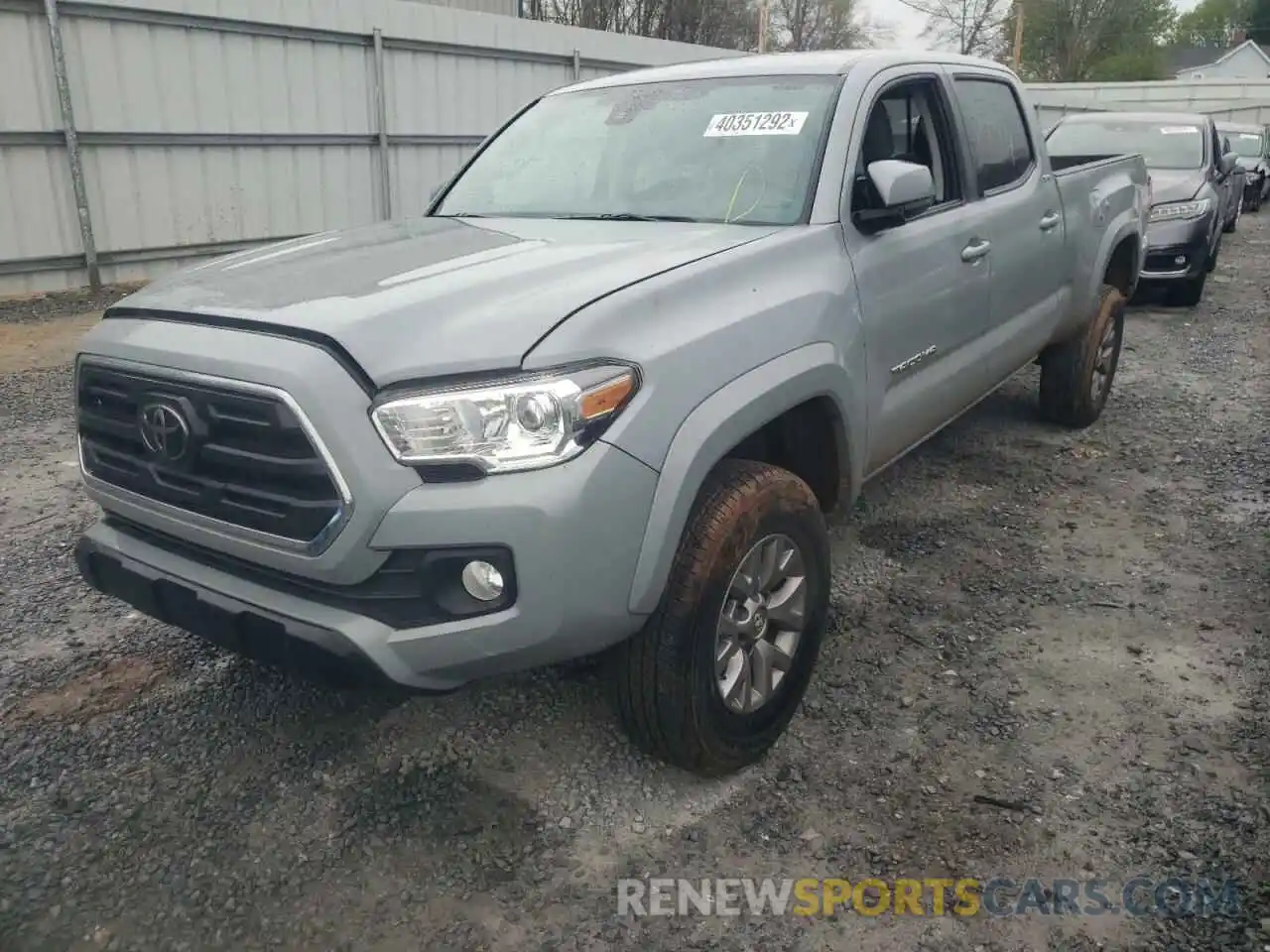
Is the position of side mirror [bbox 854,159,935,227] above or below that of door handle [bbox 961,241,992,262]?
above

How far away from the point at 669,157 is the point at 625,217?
1.09 feet

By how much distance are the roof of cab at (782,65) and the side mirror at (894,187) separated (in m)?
0.56

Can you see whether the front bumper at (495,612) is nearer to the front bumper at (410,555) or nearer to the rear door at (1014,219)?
the front bumper at (410,555)

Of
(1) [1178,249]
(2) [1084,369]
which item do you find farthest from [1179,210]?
(2) [1084,369]

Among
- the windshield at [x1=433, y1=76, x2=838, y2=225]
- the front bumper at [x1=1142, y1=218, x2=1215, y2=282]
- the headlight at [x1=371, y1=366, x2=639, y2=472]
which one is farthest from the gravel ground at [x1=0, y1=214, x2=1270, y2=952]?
the front bumper at [x1=1142, y1=218, x2=1215, y2=282]

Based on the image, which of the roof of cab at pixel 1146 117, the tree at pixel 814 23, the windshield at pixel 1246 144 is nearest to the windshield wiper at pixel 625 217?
the roof of cab at pixel 1146 117

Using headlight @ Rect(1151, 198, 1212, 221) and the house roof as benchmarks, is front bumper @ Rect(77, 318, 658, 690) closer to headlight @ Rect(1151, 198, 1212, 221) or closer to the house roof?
headlight @ Rect(1151, 198, 1212, 221)

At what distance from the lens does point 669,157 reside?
3.40 meters

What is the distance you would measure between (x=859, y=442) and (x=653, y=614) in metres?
1.05

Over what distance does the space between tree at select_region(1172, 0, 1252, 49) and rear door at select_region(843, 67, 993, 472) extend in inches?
3244

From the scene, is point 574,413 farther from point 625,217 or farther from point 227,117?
point 227,117

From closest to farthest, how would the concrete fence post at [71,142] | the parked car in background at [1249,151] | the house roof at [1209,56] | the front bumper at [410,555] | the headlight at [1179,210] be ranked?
the front bumper at [410,555] < the concrete fence post at [71,142] < the headlight at [1179,210] < the parked car in background at [1249,151] < the house roof at [1209,56]

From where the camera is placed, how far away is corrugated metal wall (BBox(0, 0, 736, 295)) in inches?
336

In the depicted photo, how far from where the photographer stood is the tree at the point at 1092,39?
49.6 meters
